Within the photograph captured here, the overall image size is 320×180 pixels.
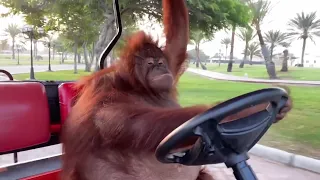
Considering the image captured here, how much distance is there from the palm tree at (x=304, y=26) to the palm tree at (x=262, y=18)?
156 millimetres

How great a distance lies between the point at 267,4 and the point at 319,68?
0.46m

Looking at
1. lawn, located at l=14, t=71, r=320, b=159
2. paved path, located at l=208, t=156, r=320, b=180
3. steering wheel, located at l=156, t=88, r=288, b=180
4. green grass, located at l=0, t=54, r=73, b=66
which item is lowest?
paved path, located at l=208, t=156, r=320, b=180

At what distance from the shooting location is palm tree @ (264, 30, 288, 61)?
2055 millimetres

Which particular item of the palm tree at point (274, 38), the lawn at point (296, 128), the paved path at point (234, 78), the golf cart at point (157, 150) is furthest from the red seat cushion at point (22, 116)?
the palm tree at point (274, 38)

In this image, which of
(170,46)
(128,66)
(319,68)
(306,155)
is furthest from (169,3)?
(306,155)

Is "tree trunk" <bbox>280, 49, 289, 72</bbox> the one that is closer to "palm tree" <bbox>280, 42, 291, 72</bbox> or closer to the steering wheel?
"palm tree" <bbox>280, 42, 291, 72</bbox>

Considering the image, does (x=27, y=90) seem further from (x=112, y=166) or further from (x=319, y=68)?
(x=319, y=68)

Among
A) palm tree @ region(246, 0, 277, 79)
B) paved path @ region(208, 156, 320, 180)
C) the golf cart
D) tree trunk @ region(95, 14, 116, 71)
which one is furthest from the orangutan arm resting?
paved path @ region(208, 156, 320, 180)

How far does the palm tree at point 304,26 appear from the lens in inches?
78.4

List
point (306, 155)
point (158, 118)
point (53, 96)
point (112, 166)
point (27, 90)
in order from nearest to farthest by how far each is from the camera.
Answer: point (158, 118) < point (112, 166) < point (27, 90) < point (53, 96) < point (306, 155)

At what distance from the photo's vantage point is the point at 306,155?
2.37 m

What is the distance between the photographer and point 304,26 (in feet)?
6.71

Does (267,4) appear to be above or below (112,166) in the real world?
above

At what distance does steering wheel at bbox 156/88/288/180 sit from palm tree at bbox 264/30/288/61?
150 cm
